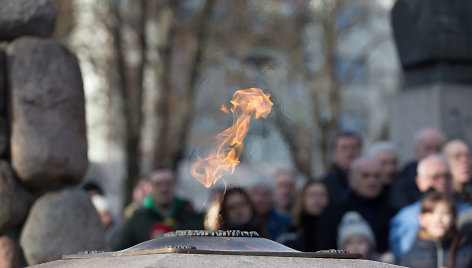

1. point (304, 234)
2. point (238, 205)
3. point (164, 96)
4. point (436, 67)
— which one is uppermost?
point (436, 67)

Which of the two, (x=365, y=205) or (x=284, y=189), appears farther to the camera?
(x=284, y=189)

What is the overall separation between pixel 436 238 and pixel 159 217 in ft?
8.48

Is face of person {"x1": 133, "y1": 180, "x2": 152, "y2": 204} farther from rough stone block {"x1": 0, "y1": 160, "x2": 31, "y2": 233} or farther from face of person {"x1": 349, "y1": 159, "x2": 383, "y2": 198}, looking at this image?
rough stone block {"x1": 0, "y1": 160, "x2": 31, "y2": 233}

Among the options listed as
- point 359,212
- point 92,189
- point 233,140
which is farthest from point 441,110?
point 233,140

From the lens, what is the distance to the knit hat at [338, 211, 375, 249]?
6.61 metres

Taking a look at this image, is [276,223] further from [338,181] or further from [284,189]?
[338,181]

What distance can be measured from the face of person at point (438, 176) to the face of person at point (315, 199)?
109 centimetres

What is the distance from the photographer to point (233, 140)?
4.35m

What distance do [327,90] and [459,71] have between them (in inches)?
505

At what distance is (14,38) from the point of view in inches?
226

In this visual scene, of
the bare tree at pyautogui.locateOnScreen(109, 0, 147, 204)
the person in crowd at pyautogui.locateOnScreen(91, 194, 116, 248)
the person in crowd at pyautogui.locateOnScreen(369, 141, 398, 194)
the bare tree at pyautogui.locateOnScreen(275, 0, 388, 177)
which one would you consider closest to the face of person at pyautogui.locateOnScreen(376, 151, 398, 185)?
the person in crowd at pyautogui.locateOnScreen(369, 141, 398, 194)

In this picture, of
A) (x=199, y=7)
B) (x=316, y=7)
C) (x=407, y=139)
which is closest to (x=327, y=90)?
(x=316, y=7)

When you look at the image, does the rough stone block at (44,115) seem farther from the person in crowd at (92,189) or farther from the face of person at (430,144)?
the person in crowd at (92,189)

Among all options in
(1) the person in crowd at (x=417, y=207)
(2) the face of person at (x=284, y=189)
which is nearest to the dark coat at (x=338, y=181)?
(2) the face of person at (x=284, y=189)
